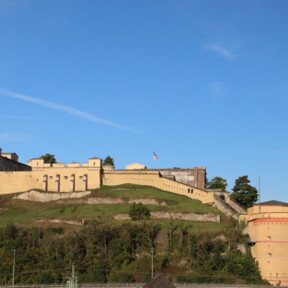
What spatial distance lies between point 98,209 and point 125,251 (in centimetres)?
1738

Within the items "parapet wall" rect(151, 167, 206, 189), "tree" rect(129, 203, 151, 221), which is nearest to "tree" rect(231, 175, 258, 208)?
"parapet wall" rect(151, 167, 206, 189)

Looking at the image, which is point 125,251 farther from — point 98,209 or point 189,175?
point 189,175

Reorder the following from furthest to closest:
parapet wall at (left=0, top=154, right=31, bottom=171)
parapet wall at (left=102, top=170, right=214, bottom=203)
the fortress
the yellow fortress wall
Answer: parapet wall at (left=0, top=154, right=31, bottom=171), parapet wall at (left=102, top=170, right=214, bottom=203), the fortress, the yellow fortress wall

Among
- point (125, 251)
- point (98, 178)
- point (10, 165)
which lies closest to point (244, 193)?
point (98, 178)

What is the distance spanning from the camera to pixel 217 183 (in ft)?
410

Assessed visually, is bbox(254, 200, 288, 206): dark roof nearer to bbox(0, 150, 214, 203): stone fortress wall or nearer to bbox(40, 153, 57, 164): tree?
bbox(0, 150, 214, 203): stone fortress wall

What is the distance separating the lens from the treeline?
78.0 m

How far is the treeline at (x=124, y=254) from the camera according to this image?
256ft

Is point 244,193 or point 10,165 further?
point 10,165

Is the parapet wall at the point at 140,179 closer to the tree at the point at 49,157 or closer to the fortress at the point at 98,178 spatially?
the fortress at the point at 98,178

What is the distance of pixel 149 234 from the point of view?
8381 centimetres

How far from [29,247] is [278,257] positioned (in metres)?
31.5

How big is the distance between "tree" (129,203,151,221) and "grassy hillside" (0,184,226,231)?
7.24 feet

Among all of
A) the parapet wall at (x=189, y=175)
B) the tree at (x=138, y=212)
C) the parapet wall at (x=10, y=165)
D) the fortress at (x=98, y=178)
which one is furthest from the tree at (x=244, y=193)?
the parapet wall at (x=10, y=165)
